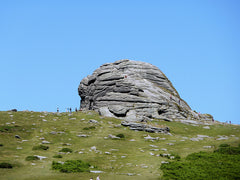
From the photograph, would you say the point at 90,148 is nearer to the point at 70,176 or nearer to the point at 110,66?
the point at 70,176

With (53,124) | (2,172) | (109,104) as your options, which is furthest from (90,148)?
(109,104)

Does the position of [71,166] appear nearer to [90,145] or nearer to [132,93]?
[90,145]

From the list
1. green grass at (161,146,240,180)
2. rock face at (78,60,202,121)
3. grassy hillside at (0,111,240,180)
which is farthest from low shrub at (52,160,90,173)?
rock face at (78,60,202,121)

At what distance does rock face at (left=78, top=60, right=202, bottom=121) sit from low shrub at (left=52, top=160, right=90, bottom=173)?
33937 mm

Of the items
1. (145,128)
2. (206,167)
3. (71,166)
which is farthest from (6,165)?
(145,128)

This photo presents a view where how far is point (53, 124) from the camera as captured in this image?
56938 millimetres

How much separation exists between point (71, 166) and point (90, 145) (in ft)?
39.4

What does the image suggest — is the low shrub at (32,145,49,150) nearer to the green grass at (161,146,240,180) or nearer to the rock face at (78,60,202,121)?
the green grass at (161,146,240,180)

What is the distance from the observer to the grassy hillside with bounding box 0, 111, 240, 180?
97.3 ft

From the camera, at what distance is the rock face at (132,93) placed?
232 ft

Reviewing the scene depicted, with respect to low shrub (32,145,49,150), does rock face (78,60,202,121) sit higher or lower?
higher

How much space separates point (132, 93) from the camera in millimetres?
75062

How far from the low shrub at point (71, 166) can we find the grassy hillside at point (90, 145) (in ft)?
2.57

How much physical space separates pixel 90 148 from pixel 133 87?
38425mm
